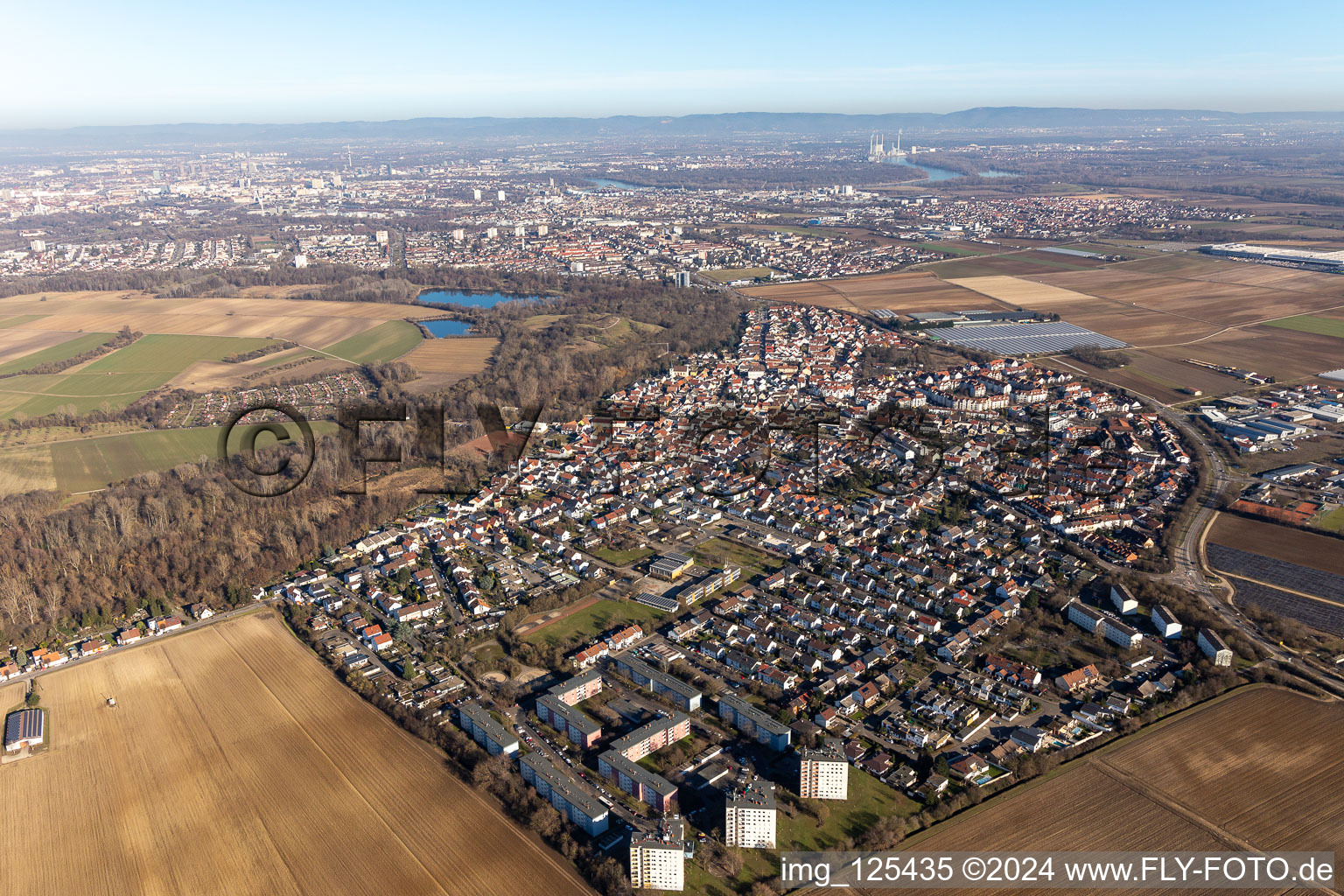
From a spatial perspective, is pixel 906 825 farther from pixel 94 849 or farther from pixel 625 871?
pixel 94 849

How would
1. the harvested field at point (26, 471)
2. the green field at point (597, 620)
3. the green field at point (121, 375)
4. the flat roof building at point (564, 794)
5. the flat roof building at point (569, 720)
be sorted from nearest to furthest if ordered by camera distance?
the flat roof building at point (564, 794)
the flat roof building at point (569, 720)
the green field at point (597, 620)
the harvested field at point (26, 471)
the green field at point (121, 375)

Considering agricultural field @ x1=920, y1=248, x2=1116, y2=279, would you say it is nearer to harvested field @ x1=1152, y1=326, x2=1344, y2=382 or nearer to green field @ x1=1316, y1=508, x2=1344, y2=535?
harvested field @ x1=1152, y1=326, x2=1344, y2=382

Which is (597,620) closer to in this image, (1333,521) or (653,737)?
(653,737)

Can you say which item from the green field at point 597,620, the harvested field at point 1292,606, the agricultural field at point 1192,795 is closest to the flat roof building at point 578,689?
the green field at point 597,620

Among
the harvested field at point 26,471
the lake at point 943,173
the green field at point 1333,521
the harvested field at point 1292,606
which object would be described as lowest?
the harvested field at point 1292,606

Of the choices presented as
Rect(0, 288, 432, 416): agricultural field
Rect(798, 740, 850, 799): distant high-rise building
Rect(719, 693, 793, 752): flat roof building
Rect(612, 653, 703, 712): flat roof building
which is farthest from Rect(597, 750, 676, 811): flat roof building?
Rect(0, 288, 432, 416): agricultural field

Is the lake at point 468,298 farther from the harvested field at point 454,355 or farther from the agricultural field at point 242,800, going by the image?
the agricultural field at point 242,800
